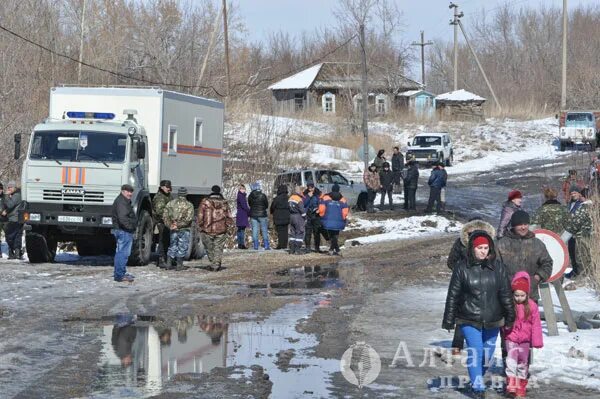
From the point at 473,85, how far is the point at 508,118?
126ft

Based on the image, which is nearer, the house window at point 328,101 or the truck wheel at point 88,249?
the truck wheel at point 88,249

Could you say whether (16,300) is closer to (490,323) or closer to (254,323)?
(254,323)

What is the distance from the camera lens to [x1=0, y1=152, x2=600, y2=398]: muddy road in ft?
31.5

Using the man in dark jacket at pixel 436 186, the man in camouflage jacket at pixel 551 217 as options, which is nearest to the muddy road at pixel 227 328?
the man in camouflage jacket at pixel 551 217

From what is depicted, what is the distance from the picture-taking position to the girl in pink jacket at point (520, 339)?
930 cm

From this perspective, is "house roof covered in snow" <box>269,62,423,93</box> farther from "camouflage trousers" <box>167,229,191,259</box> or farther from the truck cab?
Result: "camouflage trousers" <box>167,229,191,259</box>

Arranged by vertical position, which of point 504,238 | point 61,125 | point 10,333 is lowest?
point 10,333

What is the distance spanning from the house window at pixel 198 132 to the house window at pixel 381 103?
181ft

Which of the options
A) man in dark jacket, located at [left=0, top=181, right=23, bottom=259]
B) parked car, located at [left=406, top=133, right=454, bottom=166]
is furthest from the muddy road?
parked car, located at [left=406, top=133, right=454, bottom=166]

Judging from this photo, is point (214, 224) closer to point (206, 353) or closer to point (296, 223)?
point (296, 223)

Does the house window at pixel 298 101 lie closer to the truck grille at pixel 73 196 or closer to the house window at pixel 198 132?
the house window at pixel 198 132

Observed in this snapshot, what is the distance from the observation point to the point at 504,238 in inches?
421

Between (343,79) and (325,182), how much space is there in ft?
152

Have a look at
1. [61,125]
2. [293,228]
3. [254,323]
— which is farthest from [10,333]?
[293,228]
